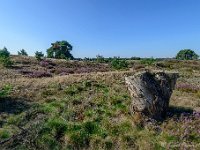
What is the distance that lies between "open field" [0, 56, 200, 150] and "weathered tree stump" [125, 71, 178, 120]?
2.28ft

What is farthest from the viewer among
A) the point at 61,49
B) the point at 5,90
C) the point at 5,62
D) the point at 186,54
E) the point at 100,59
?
the point at 186,54

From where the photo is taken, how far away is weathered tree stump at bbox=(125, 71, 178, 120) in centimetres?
2020

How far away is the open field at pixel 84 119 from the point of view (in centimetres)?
1773

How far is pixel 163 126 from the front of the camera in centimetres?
1920

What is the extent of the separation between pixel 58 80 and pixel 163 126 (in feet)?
40.5

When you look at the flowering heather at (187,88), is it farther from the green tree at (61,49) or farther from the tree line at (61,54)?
the green tree at (61,49)

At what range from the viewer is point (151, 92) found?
20.7 metres

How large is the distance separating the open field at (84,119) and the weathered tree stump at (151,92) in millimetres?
694

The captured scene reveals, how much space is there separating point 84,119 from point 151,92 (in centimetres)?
479

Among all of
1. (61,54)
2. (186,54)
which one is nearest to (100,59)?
(61,54)

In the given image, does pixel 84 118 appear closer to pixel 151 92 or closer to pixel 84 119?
pixel 84 119

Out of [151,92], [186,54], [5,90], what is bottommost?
[186,54]

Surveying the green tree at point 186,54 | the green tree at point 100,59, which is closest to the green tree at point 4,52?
the green tree at point 100,59

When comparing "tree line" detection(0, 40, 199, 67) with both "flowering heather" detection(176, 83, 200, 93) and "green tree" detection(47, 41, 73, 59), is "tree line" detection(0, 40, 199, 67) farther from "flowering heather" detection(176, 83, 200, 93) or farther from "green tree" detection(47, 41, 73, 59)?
"flowering heather" detection(176, 83, 200, 93)
